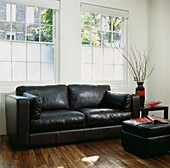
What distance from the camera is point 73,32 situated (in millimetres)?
4492

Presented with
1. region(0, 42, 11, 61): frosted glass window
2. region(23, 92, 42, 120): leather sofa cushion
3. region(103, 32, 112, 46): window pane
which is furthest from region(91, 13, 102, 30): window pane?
region(23, 92, 42, 120): leather sofa cushion

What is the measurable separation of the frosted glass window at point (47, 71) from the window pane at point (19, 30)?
25.2 inches

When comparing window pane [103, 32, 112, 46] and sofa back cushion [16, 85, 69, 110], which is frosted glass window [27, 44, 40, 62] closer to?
sofa back cushion [16, 85, 69, 110]

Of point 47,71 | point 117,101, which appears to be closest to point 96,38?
point 47,71

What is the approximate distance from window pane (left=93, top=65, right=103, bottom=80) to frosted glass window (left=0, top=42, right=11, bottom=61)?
172 centimetres

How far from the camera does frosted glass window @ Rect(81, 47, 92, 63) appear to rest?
4.75 meters

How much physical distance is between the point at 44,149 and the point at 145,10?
3808 mm

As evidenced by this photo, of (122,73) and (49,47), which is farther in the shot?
(122,73)

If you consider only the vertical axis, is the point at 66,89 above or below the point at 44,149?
above

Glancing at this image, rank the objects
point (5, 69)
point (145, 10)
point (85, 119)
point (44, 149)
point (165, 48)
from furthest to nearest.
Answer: point (145, 10) < point (165, 48) < point (5, 69) < point (85, 119) < point (44, 149)

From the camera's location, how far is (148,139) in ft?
8.98

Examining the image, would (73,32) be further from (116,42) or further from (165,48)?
(165,48)

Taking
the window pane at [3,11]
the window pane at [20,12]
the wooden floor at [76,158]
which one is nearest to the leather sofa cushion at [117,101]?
the wooden floor at [76,158]

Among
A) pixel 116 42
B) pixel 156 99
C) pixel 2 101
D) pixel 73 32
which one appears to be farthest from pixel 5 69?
pixel 156 99
